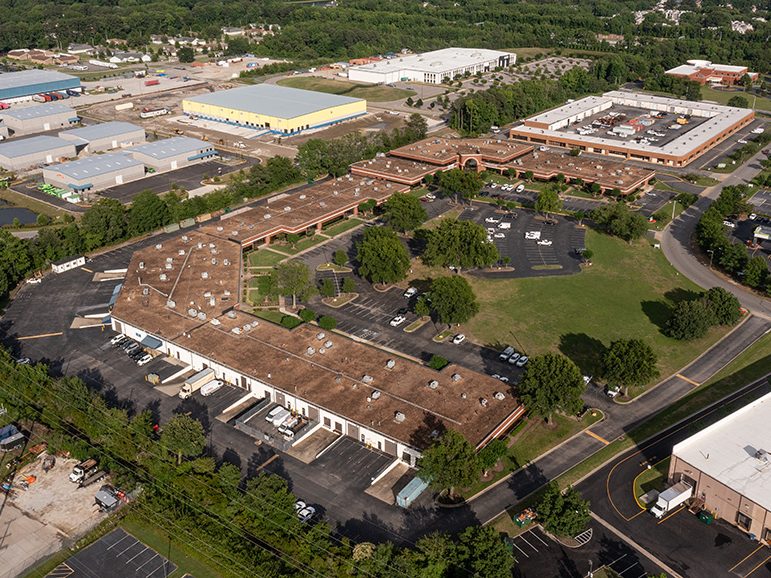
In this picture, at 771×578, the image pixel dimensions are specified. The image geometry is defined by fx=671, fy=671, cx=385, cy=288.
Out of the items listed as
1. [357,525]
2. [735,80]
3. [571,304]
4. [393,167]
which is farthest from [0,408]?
[735,80]

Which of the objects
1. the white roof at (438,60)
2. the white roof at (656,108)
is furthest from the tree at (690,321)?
the white roof at (438,60)

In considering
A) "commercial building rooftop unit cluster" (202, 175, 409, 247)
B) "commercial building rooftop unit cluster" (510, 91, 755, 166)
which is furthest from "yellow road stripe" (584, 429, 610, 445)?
"commercial building rooftop unit cluster" (510, 91, 755, 166)

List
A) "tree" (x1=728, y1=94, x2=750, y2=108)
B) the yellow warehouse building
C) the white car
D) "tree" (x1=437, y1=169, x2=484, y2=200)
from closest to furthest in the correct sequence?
the white car → "tree" (x1=437, y1=169, x2=484, y2=200) → the yellow warehouse building → "tree" (x1=728, y1=94, x2=750, y2=108)

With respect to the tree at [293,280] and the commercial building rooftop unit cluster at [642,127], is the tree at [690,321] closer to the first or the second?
the tree at [293,280]

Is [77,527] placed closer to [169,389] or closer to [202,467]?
[202,467]

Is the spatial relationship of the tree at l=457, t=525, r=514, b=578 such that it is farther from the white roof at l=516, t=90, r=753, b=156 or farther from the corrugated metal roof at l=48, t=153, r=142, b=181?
the white roof at l=516, t=90, r=753, b=156

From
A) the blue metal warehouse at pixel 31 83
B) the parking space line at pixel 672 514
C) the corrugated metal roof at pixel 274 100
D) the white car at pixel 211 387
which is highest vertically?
the blue metal warehouse at pixel 31 83
